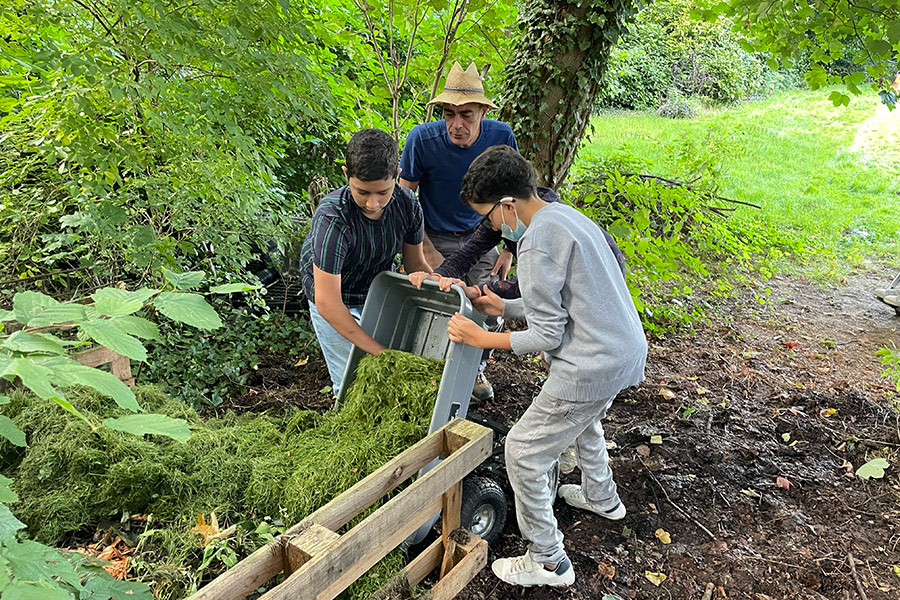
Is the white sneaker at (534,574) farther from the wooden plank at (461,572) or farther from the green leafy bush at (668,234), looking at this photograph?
the green leafy bush at (668,234)

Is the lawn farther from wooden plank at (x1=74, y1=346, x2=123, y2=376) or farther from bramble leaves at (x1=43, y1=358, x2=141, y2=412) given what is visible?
bramble leaves at (x1=43, y1=358, x2=141, y2=412)

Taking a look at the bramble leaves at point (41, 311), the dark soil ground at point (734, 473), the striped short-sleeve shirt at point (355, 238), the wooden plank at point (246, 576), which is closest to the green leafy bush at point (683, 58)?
the dark soil ground at point (734, 473)

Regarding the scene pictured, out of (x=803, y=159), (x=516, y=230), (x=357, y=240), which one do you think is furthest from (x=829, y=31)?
(x=803, y=159)

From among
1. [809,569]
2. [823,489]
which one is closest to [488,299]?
[809,569]

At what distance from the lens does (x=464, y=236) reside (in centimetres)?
389

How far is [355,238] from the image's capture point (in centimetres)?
285

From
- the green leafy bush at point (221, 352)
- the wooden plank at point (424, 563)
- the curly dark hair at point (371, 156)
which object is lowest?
the green leafy bush at point (221, 352)

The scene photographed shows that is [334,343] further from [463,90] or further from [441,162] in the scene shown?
[463,90]

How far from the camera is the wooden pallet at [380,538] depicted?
5.46 feet

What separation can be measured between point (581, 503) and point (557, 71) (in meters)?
3.47

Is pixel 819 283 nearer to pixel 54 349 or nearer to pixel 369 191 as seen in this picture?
pixel 369 191

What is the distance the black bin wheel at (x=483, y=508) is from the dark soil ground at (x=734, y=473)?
13 cm

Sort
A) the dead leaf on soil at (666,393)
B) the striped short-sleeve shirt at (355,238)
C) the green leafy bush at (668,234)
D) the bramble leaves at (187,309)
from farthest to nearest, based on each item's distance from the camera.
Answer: the green leafy bush at (668,234), the dead leaf on soil at (666,393), the striped short-sleeve shirt at (355,238), the bramble leaves at (187,309)

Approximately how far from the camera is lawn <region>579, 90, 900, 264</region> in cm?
928
